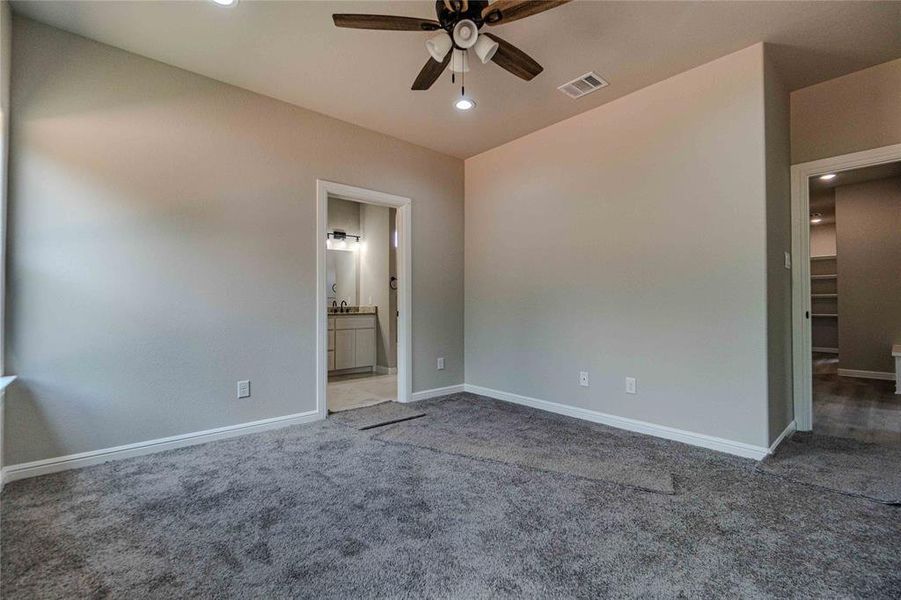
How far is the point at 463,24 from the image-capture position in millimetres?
1934

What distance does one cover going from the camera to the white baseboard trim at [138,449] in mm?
2279

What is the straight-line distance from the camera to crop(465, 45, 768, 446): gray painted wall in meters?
2.61

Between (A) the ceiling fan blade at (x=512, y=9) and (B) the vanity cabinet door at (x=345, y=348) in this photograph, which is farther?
(B) the vanity cabinet door at (x=345, y=348)

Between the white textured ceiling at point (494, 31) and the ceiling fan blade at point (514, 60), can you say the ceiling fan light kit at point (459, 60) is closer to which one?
the ceiling fan blade at point (514, 60)

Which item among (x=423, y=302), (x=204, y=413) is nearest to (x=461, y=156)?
(x=423, y=302)

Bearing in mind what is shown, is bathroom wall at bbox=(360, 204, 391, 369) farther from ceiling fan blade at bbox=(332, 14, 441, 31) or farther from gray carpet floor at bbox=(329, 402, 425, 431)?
A: ceiling fan blade at bbox=(332, 14, 441, 31)

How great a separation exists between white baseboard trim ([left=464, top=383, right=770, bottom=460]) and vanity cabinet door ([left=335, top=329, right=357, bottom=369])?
93.2 inches

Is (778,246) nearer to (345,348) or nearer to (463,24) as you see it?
(463,24)

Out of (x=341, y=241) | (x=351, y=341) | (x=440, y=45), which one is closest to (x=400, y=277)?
(x=351, y=341)

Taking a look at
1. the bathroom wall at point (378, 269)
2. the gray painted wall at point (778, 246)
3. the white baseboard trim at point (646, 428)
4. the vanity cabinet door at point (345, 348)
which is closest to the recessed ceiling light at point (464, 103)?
the gray painted wall at point (778, 246)

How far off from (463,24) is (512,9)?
0.81 feet

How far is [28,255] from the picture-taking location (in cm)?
230

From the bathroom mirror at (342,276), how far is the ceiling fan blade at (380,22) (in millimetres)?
4696

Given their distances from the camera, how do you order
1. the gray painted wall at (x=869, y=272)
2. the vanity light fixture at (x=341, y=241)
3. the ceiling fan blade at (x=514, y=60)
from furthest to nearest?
1. the vanity light fixture at (x=341, y=241)
2. the gray painted wall at (x=869, y=272)
3. the ceiling fan blade at (x=514, y=60)
